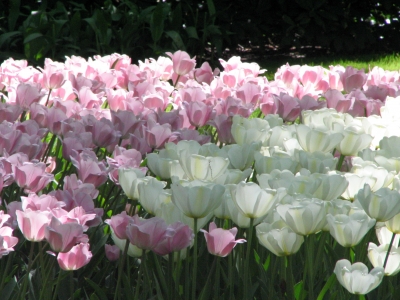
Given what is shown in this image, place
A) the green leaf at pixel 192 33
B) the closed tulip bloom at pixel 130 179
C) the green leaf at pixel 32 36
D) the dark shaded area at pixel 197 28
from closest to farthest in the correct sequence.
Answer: the closed tulip bloom at pixel 130 179 < the green leaf at pixel 32 36 < the dark shaded area at pixel 197 28 < the green leaf at pixel 192 33

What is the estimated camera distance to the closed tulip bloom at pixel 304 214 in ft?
4.24

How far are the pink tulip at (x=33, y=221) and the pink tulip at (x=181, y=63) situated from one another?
6.33ft

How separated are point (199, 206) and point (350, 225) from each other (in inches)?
12.8

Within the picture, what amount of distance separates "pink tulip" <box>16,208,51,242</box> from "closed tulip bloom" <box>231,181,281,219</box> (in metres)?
0.41

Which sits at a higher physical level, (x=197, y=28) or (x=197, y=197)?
(x=197, y=197)

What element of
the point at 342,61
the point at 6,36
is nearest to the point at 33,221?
the point at 6,36

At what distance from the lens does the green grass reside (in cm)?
658

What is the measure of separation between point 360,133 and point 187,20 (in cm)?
560

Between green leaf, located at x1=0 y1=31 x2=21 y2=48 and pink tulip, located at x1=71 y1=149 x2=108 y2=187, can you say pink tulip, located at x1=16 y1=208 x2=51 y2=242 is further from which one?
green leaf, located at x1=0 y1=31 x2=21 y2=48

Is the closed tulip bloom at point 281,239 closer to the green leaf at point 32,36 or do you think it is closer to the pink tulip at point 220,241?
the pink tulip at point 220,241

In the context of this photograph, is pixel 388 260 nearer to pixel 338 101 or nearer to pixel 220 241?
pixel 220 241

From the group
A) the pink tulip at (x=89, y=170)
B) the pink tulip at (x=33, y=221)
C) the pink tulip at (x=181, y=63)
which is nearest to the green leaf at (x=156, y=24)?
the pink tulip at (x=181, y=63)

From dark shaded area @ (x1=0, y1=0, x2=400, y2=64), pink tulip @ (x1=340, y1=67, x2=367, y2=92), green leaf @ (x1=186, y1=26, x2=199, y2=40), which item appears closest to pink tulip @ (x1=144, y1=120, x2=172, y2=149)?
pink tulip @ (x1=340, y1=67, x2=367, y2=92)

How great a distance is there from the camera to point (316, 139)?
1.76 metres
